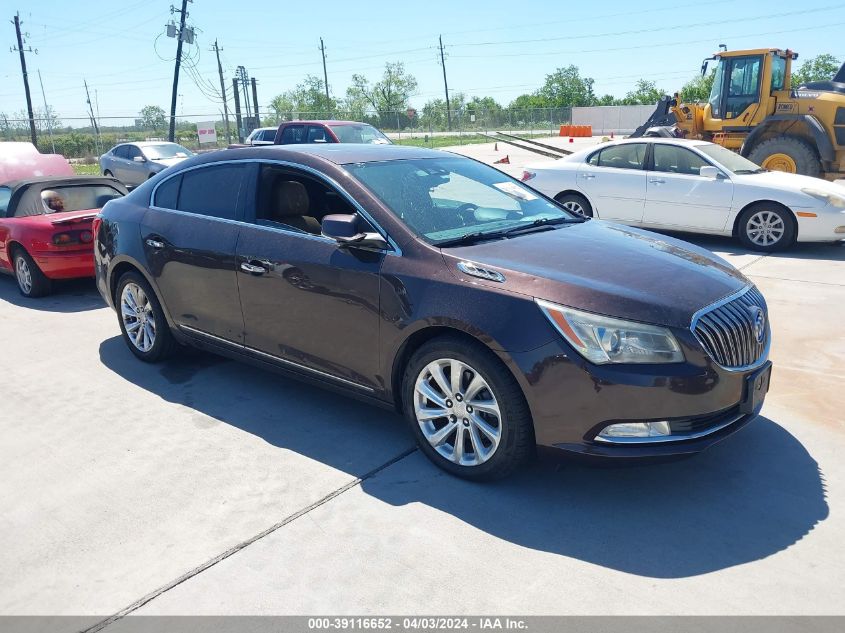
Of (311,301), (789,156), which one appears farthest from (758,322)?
(789,156)

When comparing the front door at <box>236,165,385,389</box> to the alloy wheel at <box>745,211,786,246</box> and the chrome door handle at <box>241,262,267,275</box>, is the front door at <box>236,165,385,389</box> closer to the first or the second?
the chrome door handle at <box>241,262,267,275</box>

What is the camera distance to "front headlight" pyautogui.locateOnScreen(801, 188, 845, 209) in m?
8.95

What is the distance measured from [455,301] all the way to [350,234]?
776 millimetres

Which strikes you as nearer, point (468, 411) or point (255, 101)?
point (468, 411)

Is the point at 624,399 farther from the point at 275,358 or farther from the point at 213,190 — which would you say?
the point at 213,190

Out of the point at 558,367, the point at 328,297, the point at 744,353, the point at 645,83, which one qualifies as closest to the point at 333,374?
the point at 328,297

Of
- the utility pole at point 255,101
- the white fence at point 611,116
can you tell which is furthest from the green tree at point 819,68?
the utility pole at point 255,101

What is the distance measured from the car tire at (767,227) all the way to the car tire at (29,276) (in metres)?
8.62

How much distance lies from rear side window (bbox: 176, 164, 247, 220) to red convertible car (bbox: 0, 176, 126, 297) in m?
3.43

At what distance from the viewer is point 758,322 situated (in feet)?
12.0

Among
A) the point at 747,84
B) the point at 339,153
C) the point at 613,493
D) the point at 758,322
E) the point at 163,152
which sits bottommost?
the point at 613,493

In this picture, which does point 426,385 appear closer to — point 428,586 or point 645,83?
point 428,586

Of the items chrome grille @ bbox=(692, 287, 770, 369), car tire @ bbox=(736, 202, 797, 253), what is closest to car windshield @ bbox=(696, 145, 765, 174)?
car tire @ bbox=(736, 202, 797, 253)

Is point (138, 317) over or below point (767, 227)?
over
